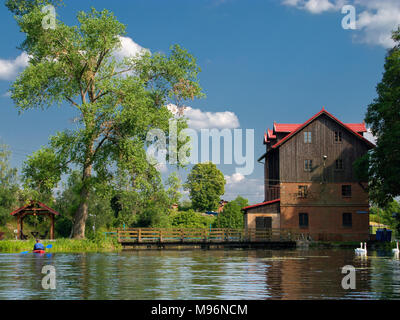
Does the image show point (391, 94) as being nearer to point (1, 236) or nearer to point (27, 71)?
point (27, 71)

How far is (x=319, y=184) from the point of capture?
178ft

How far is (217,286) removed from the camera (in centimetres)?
1516

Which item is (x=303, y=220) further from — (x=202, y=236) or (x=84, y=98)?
(x=84, y=98)

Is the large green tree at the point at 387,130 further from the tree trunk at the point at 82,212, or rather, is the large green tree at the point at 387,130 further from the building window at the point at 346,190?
the tree trunk at the point at 82,212

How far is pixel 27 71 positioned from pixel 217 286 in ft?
101

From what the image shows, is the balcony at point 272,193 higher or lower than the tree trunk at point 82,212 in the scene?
higher

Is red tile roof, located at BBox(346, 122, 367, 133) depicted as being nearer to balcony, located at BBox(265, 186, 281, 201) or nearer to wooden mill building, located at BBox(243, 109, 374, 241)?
wooden mill building, located at BBox(243, 109, 374, 241)

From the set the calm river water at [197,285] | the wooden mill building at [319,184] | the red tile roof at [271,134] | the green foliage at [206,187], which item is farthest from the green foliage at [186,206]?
the calm river water at [197,285]

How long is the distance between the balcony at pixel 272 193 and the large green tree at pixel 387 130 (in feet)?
34.2

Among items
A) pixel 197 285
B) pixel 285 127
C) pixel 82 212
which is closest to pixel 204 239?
pixel 82 212

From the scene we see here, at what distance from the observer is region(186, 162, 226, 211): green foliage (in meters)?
95.6

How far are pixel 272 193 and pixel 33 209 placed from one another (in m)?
26.3

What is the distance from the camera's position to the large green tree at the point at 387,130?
1598 inches
